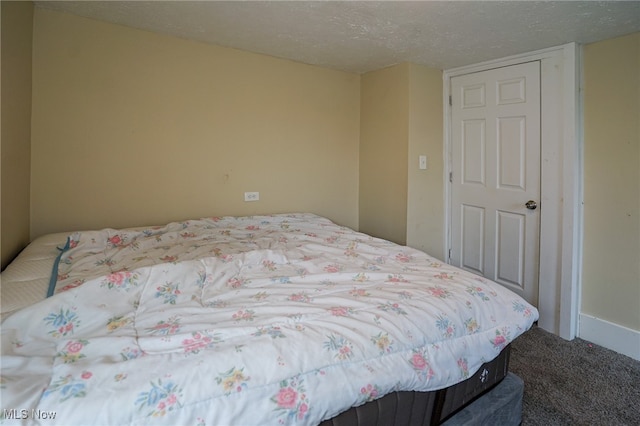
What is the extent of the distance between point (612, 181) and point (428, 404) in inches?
82.2

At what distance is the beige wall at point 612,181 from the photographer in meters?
2.23

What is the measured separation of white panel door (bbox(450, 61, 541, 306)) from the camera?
8.77 ft

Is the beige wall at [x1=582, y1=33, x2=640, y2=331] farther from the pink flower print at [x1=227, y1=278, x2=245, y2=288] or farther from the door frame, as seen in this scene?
the pink flower print at [x1=227, y1=278, x2=245, y2=288]

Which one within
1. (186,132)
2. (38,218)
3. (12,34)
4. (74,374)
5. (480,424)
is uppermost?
Result: (12,34)

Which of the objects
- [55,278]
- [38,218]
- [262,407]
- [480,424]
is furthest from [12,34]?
[480,424]

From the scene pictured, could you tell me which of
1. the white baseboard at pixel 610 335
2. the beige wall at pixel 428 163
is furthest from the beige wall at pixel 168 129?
the white baseboard at pixel 610 335

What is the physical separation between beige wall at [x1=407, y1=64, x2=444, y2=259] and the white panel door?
0.42 feet

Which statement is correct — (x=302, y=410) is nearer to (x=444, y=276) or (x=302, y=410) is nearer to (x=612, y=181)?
(x=444, y=276)

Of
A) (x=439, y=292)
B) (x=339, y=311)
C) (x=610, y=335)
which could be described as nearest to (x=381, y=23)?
(x=439, y=292)

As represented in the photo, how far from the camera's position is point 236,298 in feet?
4.29

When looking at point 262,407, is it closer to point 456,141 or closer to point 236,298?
point 236,298

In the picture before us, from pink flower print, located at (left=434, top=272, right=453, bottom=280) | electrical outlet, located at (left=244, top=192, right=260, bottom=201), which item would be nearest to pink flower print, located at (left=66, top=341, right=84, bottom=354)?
pink flower print, located at (left=434, top=272, right=453, bottom=280)

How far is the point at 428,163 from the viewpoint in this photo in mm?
3117

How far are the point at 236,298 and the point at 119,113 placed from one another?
5.63ft
